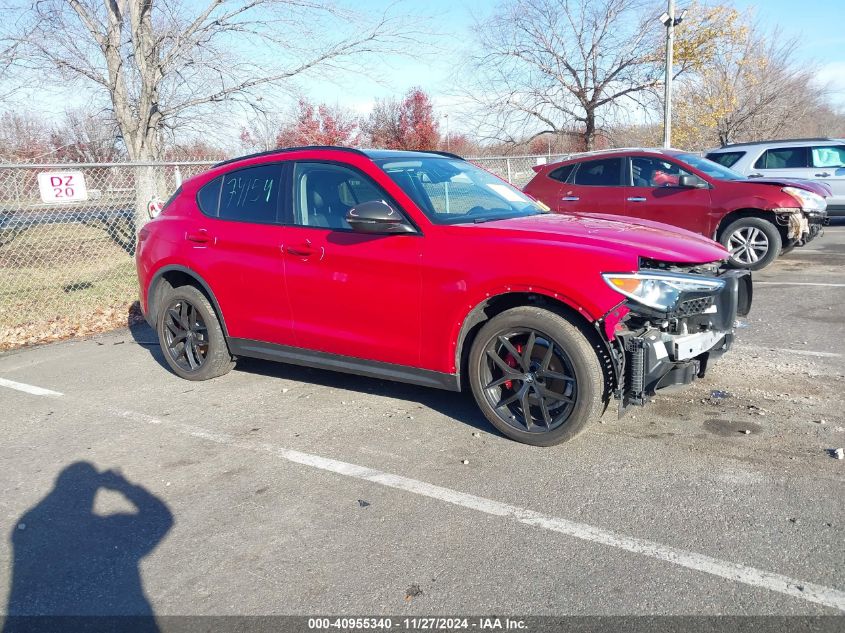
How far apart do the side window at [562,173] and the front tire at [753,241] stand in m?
2.35

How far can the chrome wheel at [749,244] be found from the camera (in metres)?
9.32

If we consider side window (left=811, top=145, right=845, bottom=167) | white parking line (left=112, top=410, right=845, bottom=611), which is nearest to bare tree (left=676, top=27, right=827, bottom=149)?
side window (left=811, top=145, right=845, bottom=167)

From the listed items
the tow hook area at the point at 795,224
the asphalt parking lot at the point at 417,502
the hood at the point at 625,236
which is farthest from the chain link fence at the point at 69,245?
the tow hook area at the point at 795,224

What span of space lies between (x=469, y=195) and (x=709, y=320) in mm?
1787

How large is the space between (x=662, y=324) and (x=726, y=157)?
36.4 feet

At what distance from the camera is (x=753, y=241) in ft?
30.8

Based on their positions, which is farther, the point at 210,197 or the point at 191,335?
the point at 191,335

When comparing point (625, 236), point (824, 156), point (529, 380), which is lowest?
point (529, 380)

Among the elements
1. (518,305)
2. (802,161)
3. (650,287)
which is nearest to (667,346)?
(650,287)

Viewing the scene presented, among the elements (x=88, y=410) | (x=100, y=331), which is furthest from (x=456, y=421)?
(x=100, y=331)

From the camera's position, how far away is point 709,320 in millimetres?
4023

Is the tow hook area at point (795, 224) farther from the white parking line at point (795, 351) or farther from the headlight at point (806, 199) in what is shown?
the white parking line at point (795, 351)

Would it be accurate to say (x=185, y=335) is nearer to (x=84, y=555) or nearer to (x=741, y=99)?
(x=84, y=555)

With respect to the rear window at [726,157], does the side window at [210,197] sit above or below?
below
